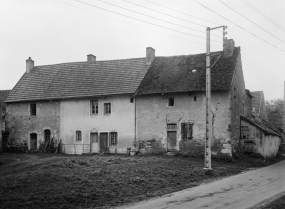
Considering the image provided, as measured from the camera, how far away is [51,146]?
31328mm

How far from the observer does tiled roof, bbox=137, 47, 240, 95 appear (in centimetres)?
2705

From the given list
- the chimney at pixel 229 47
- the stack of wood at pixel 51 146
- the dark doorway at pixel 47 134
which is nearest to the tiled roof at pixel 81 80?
the dark doorway at pixel 47 134

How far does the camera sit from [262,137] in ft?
91.4

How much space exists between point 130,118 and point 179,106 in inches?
182

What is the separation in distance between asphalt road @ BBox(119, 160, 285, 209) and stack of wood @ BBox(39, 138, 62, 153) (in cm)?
1908

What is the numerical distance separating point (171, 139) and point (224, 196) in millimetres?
15929

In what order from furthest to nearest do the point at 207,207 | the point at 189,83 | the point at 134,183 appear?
the point at 189,83 → the point at 134,183 → the point at 207,207

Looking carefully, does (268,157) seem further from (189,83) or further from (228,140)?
(189,83)

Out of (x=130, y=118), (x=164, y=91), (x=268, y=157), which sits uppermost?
(x=164, y=91)

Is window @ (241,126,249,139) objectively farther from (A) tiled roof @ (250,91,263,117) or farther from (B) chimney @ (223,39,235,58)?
(A) tiled roof @ (250,91,263,117)

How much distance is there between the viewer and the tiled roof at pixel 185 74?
2705 cm

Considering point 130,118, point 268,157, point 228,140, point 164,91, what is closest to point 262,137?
point 268,157

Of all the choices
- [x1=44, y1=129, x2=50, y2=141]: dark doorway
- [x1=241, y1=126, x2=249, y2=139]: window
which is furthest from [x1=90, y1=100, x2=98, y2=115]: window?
[x1=241, y1=126, x2=249, y2=139]: window

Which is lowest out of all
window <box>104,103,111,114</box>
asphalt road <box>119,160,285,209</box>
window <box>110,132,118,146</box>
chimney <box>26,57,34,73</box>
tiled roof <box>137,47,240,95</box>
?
asphalt road <box>119,160,285,209</box>
